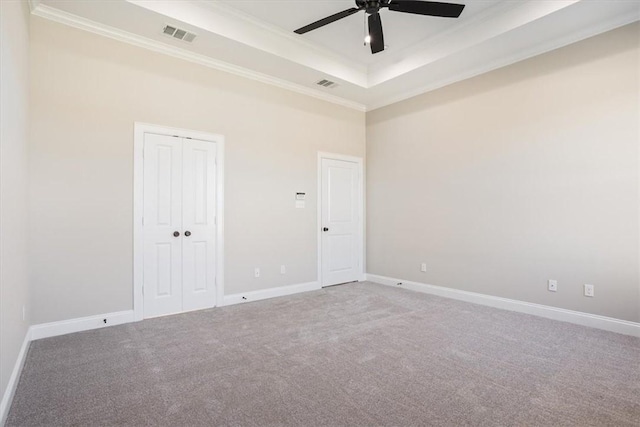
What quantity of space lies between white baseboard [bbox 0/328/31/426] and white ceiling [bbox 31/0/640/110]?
10.3ft

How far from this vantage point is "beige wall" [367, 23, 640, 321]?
3.34 metres

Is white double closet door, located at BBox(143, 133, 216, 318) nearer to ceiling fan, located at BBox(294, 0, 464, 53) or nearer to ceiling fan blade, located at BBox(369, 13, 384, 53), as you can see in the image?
ceiling fan, located at BBox(294, 0, 464, 53)

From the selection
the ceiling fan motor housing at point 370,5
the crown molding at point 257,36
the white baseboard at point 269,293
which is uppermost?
the crown molding at point 257,36

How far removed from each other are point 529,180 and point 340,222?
283cm

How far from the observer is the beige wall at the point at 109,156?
3189 mm

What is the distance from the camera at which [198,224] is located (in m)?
4.12

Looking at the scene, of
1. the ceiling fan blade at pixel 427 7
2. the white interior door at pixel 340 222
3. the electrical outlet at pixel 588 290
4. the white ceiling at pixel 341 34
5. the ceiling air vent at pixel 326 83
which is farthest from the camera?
the white interior door at pixel 340 222

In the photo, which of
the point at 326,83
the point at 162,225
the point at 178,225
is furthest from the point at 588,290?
the point at 162,225

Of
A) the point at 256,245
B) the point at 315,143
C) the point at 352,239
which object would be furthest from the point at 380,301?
the point at 315,143

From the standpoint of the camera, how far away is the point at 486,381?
7.66ft

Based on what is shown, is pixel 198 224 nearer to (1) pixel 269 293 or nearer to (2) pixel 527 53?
(1) pixel 269 293

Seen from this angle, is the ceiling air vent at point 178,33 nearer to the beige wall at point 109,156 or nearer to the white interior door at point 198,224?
the beige wall at point 109,156

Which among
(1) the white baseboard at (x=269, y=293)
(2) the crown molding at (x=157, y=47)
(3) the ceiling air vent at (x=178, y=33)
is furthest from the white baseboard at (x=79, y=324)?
(3) the ceiling air vent at (x=178, y=33)

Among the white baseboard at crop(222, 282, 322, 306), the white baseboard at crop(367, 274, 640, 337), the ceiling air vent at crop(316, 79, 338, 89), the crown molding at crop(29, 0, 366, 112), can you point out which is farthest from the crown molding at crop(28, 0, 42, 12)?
the white baseboard at crop(367, 274, 640, 337)
